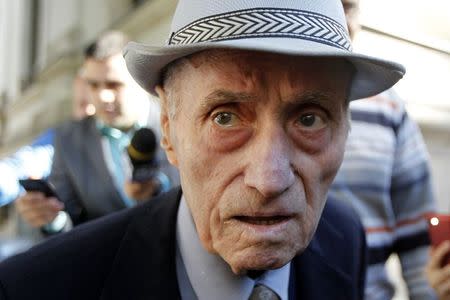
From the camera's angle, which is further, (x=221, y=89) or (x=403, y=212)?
(x=403, y=212)

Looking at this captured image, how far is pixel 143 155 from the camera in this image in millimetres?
2496

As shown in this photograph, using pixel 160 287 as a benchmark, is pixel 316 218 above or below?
above

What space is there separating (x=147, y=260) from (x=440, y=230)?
102 cm

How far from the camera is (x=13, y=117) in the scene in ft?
58.4

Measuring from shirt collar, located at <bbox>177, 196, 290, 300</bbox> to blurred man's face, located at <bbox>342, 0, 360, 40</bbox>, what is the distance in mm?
1199

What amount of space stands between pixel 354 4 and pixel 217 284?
4.52ft

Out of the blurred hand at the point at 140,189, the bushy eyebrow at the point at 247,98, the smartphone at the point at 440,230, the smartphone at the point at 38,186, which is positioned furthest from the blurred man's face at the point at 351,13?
the smartphone at the point at 38,186

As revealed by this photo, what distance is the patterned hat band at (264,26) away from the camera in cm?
130

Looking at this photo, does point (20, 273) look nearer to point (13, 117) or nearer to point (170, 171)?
point (170, 171)

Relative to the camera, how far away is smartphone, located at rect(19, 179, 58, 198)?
7.91 ft

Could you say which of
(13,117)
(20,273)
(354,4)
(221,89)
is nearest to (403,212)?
(354,4)

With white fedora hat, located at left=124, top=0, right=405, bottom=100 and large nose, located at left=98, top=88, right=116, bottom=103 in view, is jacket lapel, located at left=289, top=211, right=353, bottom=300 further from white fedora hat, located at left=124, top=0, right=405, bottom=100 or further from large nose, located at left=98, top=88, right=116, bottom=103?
large nose, located at left=98, top=88, right=116, bottom=103

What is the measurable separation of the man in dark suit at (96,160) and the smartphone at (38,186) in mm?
25

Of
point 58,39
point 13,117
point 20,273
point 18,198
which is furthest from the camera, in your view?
point 13,117
